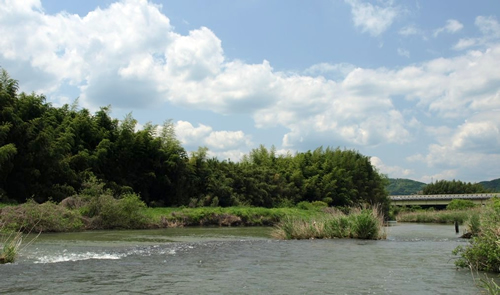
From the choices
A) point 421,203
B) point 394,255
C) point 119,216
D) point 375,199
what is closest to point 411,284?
point 394,255

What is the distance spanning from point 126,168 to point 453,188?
122501 mm

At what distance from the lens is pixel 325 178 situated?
6912cm

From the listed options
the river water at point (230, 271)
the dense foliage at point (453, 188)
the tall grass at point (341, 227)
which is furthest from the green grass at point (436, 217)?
the dense foliage at point (453, 188)

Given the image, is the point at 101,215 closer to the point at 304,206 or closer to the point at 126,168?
the point at 126,168

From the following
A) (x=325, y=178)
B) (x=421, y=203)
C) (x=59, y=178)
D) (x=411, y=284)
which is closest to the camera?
(x=411, y=284)

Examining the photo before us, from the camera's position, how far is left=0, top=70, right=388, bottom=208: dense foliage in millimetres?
31922

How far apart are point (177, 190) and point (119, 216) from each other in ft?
48.7

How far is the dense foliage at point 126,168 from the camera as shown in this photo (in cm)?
3192

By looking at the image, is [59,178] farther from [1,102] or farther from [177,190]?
[177,190]

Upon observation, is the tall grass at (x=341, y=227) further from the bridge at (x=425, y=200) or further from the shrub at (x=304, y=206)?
the bridge at (x=425, y=200)

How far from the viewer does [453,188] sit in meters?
139

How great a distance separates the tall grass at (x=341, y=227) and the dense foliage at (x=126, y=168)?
16319mm

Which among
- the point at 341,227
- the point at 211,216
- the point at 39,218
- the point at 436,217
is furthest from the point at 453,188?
the point at 39,218

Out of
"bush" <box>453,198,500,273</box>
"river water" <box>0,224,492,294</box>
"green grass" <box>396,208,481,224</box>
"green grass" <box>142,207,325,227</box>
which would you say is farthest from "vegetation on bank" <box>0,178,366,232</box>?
"green grass" <box>396,208,481,224</box>
